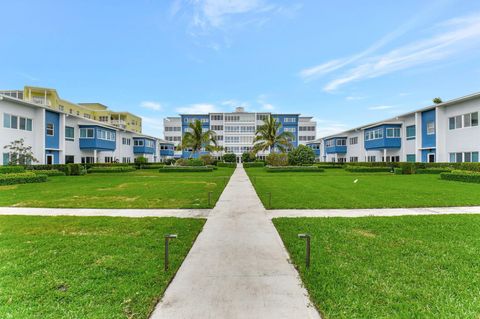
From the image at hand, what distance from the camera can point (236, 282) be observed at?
167 inches

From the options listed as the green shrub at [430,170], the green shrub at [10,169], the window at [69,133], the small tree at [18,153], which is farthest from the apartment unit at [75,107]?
the green shrub at [430,170]

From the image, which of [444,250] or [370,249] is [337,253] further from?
[444,250]

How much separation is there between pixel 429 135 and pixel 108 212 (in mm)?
37674

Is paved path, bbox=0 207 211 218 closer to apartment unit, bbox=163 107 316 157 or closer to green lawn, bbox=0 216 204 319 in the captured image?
green lawn, bbox=0 216 204 319

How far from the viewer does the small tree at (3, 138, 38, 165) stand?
77.8 feet

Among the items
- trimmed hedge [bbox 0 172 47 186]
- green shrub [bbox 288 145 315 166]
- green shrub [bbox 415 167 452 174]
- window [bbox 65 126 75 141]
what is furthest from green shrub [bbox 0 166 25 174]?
green shrub [bbox 415 167 452 174]

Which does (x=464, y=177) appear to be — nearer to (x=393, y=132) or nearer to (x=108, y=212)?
(x=393, y=132)

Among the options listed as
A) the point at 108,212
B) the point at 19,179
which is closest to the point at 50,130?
the point at 19,179

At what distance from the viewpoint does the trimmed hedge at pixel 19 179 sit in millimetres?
18688

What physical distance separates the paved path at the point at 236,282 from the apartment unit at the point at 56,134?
95.3 ft

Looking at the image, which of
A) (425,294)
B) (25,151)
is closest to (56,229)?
(425,294)

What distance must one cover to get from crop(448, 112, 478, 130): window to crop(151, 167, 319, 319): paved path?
31.4m

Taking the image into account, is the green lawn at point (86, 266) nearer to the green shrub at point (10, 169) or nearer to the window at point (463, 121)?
the green shrub at point (10, 169)

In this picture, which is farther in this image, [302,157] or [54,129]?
[302,157]
